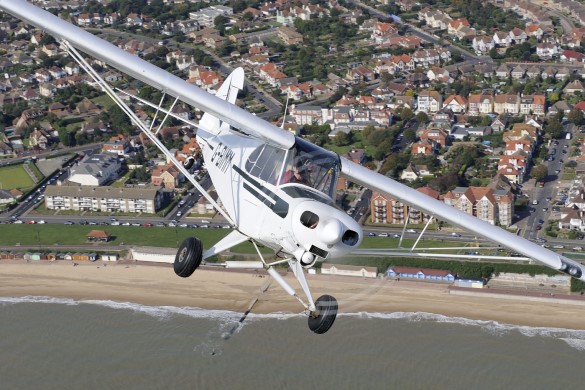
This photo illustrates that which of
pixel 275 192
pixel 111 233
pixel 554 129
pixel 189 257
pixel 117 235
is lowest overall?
pixel 111 233

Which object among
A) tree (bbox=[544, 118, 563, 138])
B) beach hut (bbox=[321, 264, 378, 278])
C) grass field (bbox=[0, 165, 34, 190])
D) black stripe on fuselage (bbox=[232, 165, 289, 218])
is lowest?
grass field (bbox=[0, 165, 34, 190])

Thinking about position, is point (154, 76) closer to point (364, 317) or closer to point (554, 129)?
point (364, 317)

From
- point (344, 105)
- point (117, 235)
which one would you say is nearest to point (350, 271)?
point (117, 235)

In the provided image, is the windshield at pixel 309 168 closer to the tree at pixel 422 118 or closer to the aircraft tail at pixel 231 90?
the aircraft tail at pixel 231 90

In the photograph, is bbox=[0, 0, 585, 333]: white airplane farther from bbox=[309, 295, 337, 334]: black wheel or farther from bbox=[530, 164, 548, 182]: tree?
bbox=[530, 164, 548, 182]: tree

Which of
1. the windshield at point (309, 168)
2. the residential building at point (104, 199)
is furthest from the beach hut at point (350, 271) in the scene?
the windshield at point (309, 168)

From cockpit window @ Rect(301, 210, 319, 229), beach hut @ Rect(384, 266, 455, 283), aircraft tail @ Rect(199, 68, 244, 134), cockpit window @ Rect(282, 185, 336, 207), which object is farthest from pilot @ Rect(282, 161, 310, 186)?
beach hut @ Rect(384, 266, 455, 283)
